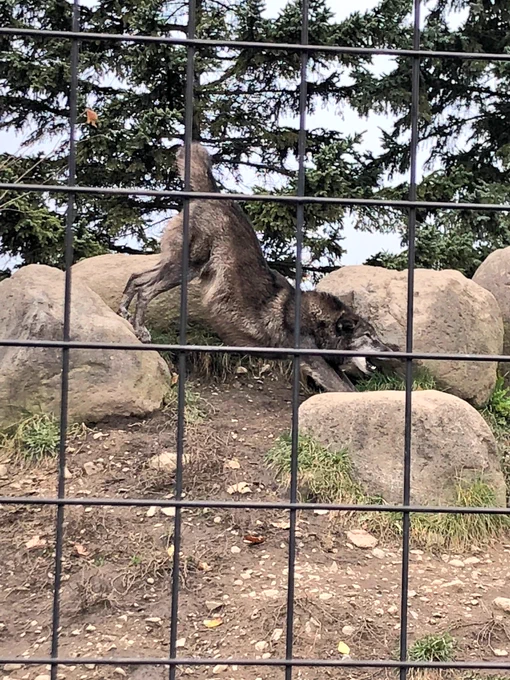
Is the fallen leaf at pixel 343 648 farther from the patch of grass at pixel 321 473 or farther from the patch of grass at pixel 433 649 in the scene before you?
the patch of grass at pixel 321 473

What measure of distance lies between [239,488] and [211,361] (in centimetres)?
162

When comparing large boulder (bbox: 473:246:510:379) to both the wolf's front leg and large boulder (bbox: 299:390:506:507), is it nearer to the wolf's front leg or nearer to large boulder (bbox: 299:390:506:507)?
the wolf's front leg

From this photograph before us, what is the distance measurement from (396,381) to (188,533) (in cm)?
265

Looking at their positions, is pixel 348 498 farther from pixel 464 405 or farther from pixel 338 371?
pixel 338 371

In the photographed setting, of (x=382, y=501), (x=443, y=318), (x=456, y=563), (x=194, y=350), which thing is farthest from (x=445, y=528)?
(x=194, y=350)

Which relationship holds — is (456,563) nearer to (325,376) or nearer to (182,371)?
(325,376)

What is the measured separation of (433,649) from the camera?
9.72ft

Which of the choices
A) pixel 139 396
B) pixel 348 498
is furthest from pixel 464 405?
pixel 139 396

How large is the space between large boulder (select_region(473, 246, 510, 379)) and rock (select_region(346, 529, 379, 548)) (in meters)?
2.96

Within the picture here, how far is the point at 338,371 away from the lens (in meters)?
6.12

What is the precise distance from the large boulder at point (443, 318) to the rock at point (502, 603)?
7.50 ft

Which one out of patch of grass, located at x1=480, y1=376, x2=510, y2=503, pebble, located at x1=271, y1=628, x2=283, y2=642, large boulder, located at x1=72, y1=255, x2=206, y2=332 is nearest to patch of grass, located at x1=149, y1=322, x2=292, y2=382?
large boulder, located at x1=72, y1=255, x2=206, y2=332

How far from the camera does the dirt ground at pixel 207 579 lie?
3068 mm

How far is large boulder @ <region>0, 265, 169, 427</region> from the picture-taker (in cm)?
459
